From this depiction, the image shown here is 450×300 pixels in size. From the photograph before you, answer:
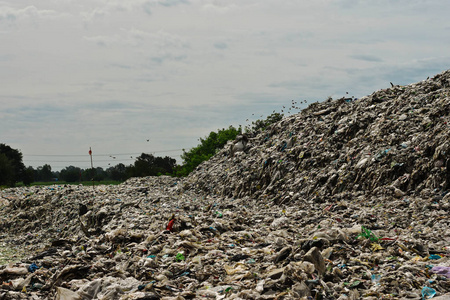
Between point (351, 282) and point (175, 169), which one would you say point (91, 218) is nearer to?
point (351, 282)

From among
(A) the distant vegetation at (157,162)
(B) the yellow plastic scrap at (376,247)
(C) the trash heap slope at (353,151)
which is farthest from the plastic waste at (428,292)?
(A) the distant vegetation at (157,162)

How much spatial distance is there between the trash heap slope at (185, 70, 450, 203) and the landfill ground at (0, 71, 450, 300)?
0.15 feet

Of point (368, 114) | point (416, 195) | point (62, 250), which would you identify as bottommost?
point (62, 250)

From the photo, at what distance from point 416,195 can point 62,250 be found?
837cm

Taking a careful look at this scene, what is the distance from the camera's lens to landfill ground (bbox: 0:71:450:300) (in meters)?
5.30

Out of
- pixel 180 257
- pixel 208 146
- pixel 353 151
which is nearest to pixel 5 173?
pixel 208 146

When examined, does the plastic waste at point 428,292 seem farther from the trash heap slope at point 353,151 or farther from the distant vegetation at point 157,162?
the distant vegetation at point 157,162

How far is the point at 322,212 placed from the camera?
9.62 m

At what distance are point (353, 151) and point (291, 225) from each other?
4.26 metres

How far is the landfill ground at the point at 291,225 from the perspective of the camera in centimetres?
530

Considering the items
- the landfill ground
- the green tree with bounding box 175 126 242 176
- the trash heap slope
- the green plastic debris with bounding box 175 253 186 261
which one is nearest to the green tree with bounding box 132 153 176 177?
the green tree with bounding box 175 126 242 176

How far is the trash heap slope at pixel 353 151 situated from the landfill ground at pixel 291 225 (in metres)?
0.05

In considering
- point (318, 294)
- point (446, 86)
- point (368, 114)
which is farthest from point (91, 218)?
point (446, 86)

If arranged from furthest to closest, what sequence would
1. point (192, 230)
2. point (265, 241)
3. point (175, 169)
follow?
1. point (175, 169)
2. point (192, 230)
3. point (265, 241)
